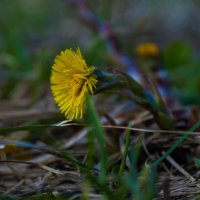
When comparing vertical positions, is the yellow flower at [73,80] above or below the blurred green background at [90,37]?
below

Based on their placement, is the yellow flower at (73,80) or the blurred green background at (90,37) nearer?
the yellow flower at (73,80)

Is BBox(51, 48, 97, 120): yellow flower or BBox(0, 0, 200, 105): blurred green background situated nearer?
BBox(51, 48, 97, 120): yellow flower

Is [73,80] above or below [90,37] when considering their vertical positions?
below

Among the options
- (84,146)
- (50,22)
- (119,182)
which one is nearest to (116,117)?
(84,146)

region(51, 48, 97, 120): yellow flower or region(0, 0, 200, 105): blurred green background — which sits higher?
region(0, 0, 200, 105): blurred green background

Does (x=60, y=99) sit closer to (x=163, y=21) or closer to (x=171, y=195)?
(x=171, y=195)

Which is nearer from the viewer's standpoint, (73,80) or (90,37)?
(73,80)
